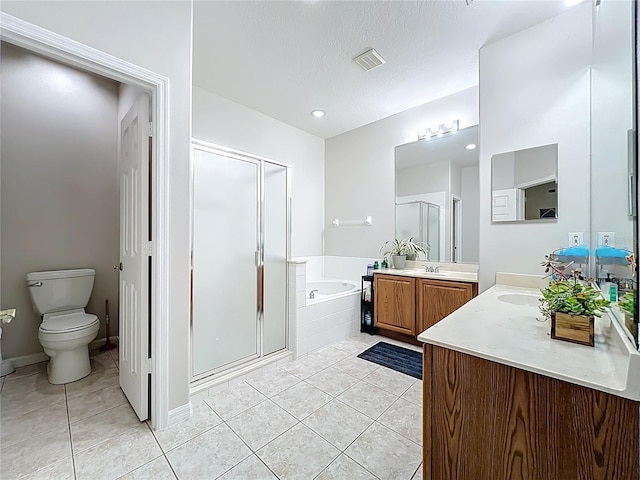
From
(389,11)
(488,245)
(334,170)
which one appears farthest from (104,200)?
(488,245)

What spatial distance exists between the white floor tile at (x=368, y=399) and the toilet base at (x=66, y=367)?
2120 mm

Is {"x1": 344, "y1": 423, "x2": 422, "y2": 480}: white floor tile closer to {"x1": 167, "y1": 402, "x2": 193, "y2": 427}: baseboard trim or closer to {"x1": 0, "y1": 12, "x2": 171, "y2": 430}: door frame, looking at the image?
{"x1": 167, "y1": 402, "x2": 193, "y2": 427}: baseboard trim

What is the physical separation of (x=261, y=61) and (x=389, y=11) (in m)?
1.13

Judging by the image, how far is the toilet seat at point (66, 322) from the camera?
2070 millimetres

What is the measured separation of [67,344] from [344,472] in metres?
2.22

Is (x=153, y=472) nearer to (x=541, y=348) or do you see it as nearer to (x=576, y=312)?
(x=541, y=348)

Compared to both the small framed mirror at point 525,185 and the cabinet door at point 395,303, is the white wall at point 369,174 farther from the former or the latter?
the small framed mirror at point 525,185

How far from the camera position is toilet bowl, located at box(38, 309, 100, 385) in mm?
2049

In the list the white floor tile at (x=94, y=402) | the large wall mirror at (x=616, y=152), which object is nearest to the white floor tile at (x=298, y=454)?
the white floor tile at (x=94, y=402)

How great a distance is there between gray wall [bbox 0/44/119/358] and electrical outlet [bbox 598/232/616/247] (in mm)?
3907

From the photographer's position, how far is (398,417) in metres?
1.76

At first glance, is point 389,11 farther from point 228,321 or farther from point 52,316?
point 52,316

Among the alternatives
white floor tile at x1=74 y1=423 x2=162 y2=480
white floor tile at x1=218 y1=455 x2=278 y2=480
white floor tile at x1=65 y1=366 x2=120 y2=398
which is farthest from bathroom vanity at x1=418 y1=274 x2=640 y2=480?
white floor tile at x1=65 y1=366 x2=120 y2=398

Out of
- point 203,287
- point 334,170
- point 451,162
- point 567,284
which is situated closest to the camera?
point 567,284
